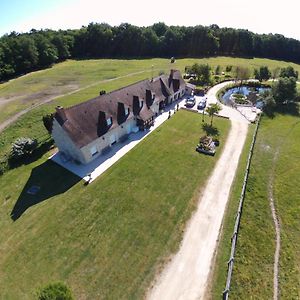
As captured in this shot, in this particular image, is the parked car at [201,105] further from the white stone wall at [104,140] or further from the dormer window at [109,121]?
the dormer window at [109,121]

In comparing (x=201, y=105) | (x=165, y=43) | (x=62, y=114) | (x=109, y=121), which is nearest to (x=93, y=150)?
(x=109, y=121)

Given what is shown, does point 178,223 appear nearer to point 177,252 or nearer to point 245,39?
point 177,252

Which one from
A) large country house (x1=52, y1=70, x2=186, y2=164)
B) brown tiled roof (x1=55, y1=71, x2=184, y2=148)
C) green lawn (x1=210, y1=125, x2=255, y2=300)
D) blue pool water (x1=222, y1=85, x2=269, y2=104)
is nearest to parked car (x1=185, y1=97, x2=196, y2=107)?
brown tiled roof (x1=55, y1=71, x2=184, y2=148)

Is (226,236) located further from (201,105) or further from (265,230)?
(201,105)

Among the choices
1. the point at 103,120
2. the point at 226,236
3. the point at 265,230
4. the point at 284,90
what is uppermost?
the point at 284,90

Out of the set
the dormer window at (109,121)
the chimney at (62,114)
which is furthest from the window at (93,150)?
the chimney at (62,114)

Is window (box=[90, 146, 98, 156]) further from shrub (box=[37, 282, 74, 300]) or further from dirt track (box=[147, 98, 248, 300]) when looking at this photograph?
shrub (box=[37, 282, 74, 300])
